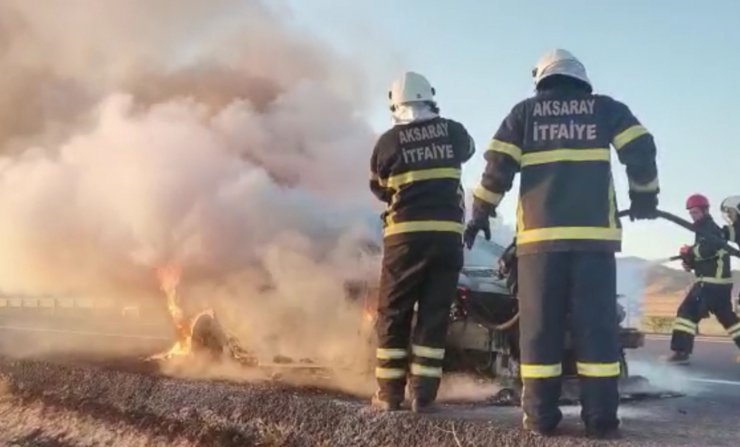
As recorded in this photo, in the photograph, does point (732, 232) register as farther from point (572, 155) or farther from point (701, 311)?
point (572, 155)

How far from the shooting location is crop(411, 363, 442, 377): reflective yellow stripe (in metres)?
4.97

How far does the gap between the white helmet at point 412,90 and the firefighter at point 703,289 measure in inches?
174

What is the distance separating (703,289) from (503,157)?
18.2 feet

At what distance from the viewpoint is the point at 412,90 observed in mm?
5238

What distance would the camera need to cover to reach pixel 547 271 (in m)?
4.16

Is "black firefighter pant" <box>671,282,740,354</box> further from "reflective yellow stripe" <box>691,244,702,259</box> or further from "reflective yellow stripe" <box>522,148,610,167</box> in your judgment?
"reflective yellow stripe" <box>522,148,610,167</box>

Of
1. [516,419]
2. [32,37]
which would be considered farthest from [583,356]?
[32,37]

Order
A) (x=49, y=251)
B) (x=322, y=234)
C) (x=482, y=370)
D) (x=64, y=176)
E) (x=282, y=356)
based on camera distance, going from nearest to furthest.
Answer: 1. (x=482, y=370)
2. (x=282, y=356)
3. (x=322, y=234)
4. (x=64, y=176)
5. (x=49, y=251)

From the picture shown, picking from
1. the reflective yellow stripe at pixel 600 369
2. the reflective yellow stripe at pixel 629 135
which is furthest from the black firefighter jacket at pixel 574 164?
the reflective yellow stripe at pixel 600 369

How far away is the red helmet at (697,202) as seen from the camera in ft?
27.6

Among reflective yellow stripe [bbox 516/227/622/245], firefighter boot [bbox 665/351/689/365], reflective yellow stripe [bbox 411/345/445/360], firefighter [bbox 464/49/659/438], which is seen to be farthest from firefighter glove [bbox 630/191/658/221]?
firefighter boot [bbox 665/351/689/365]

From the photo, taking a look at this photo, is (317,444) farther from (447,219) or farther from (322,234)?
(322,234)

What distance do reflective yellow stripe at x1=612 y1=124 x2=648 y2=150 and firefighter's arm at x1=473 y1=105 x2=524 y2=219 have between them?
1.63 feet

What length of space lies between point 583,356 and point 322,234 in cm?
352
